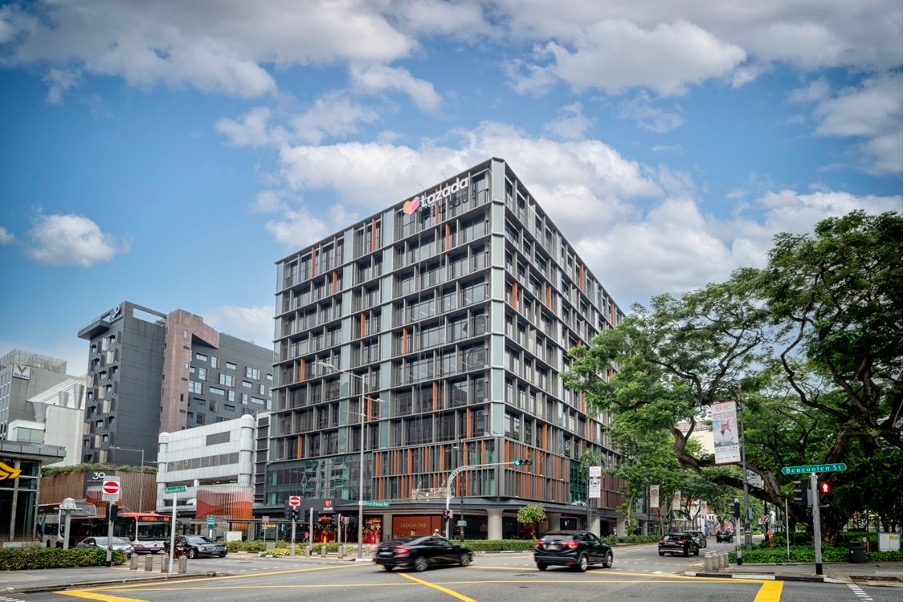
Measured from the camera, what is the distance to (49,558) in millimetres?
35219

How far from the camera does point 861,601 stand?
2047cm

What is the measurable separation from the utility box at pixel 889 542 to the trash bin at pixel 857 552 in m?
4.64

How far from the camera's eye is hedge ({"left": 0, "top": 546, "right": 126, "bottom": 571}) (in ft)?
111

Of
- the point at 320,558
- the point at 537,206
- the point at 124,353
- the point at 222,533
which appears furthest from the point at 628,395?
the point at 124,353

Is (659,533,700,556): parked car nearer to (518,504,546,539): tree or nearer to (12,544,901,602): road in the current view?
(12,544,901,602): road

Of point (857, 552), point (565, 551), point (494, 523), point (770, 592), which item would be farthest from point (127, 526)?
point (770, 592)

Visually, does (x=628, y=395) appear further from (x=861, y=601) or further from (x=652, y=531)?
(x=652, y=531)

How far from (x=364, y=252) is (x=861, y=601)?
76.7 meters

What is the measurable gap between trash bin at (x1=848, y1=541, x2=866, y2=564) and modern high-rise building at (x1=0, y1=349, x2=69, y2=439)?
428 ft

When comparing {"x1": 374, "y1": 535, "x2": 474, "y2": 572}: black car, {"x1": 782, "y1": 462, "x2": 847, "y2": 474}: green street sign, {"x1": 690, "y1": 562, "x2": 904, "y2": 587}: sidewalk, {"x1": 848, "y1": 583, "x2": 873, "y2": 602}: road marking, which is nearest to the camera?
{"x1": 848, "y1": 583, "x2": 873, "y2": 602}: road marking

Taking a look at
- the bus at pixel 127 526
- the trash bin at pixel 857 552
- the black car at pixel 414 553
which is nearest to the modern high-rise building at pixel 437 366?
the bus at pixel 127 526

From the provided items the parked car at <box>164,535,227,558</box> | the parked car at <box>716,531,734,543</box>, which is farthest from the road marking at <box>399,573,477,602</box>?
the parked car at <box>716,531,734,543</box>

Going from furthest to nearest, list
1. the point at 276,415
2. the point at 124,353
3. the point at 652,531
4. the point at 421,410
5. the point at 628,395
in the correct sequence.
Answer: the point at 652,531 < the point at 124,353 < the point at 276,415 < the point at 421,410 < the point at 628,395

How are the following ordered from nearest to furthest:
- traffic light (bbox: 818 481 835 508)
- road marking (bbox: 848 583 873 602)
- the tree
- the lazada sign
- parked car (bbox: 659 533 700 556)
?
road marking (bbox: 848 583 873 602)
traffic light (bbox: 818 481 835 508)
parked car (bbox: 659 533 700 556)
the tree
the lazada sign
